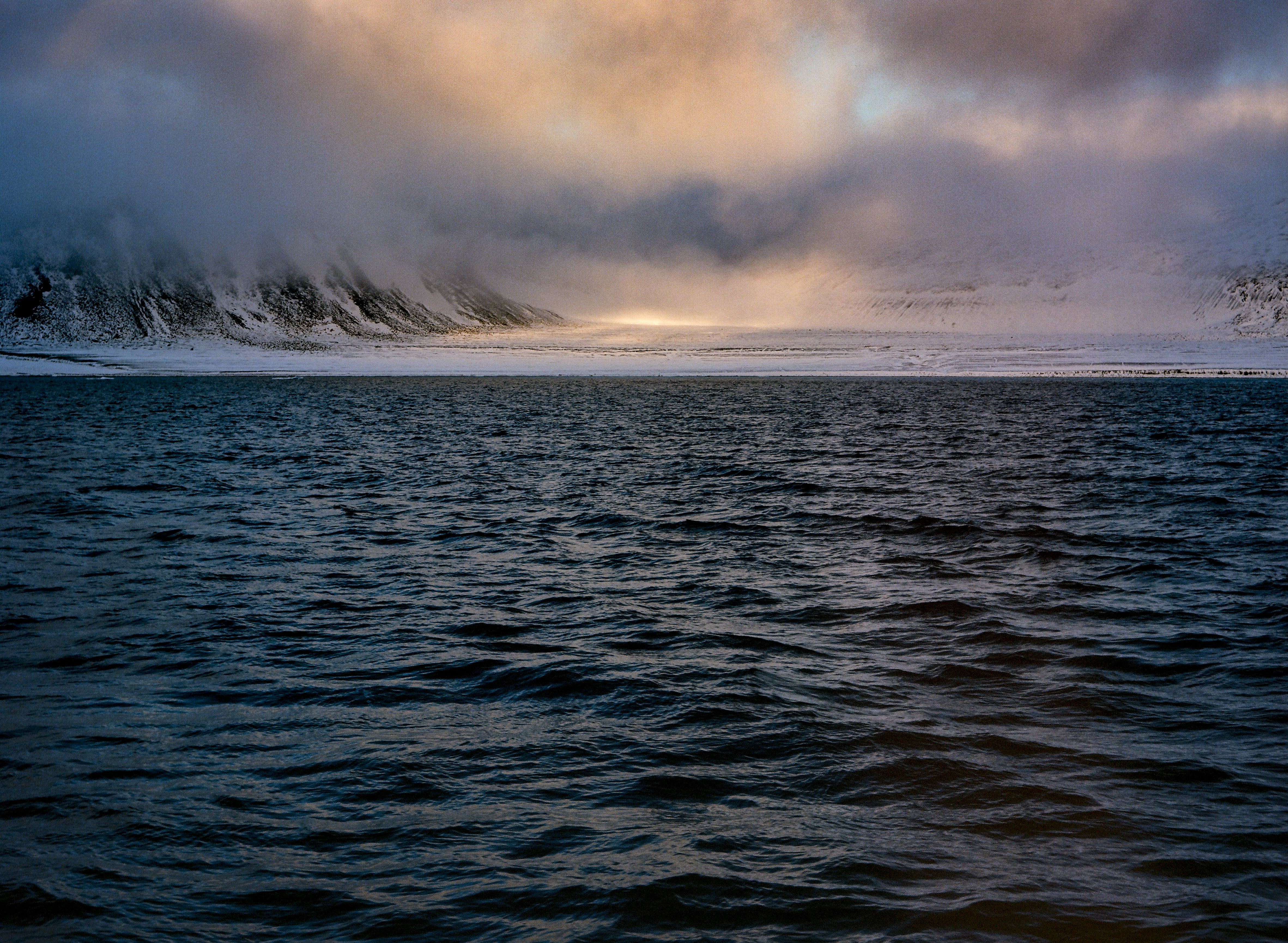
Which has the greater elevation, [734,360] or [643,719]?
[734,360]

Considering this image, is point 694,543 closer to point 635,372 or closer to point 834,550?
point 834,550

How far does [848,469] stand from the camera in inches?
1406

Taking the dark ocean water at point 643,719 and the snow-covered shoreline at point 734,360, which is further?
the snow-covered shoreline at point 734,360

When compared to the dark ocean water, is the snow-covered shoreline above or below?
above

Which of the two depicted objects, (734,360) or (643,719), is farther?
(734,360)

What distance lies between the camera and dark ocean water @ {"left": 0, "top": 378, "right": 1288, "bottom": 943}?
744 cm

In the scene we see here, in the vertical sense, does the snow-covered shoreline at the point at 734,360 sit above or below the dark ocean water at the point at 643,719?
above

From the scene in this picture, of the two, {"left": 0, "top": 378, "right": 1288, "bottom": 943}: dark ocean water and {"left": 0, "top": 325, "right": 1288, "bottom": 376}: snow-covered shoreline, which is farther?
{"left": 0, "top": 325, "right": 1288, "bottom": 376}: snow-covered shoreline

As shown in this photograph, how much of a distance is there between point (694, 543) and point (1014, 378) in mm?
125095

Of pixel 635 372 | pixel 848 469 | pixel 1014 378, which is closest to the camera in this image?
pixel 848 469

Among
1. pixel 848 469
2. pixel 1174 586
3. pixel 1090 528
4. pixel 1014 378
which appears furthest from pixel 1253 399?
pixel 1174 586

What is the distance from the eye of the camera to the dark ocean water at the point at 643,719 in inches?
293

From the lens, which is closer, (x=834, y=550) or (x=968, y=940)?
(x=968, y=940)

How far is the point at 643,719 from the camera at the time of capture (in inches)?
435
